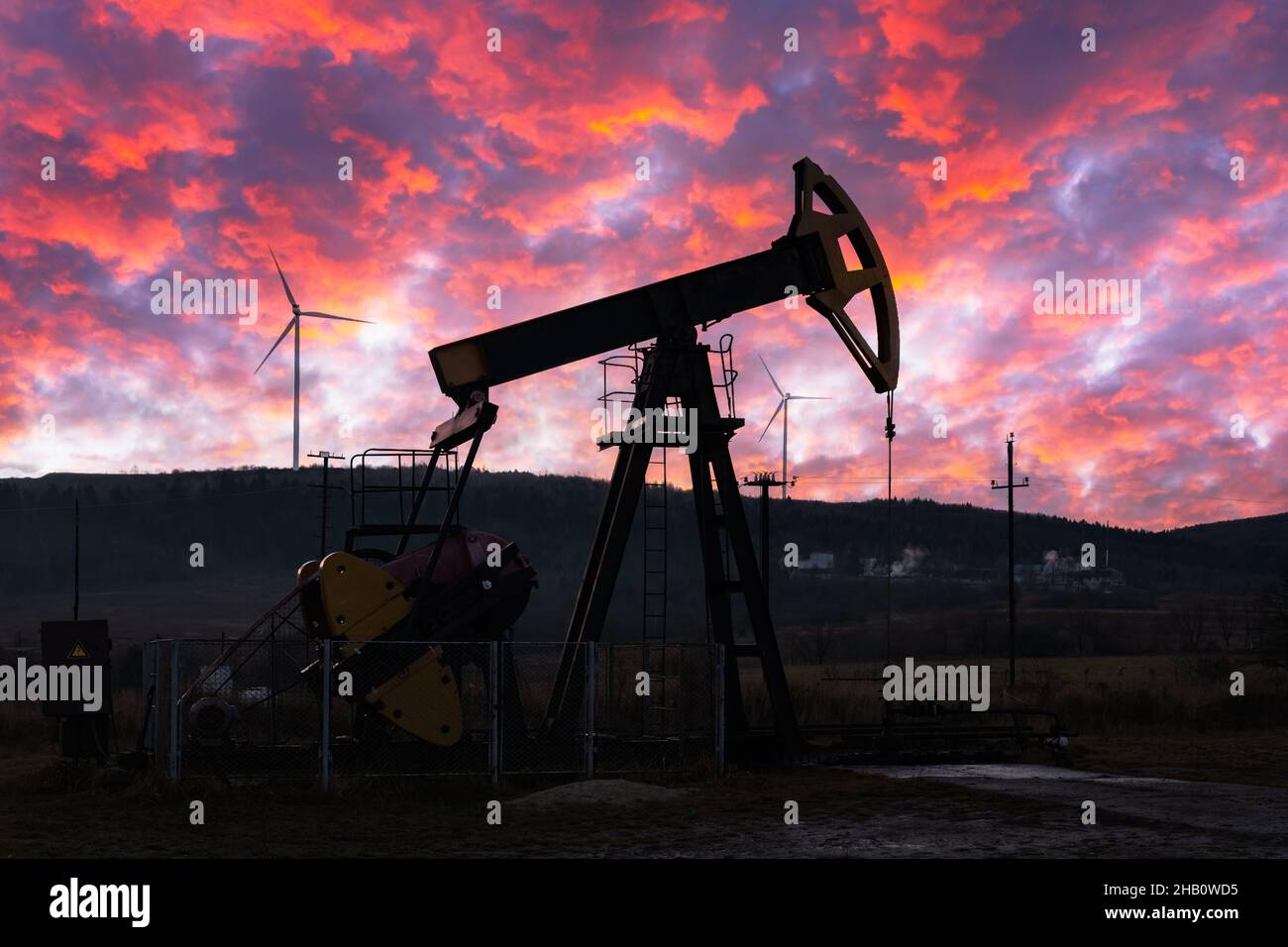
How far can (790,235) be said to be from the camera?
16547mm

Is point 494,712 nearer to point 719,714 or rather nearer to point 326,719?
point 326,719

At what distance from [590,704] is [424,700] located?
1.81m

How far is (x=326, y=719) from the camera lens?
12969mm

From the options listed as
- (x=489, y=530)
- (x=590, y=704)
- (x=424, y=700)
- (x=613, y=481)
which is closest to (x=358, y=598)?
(x=424, y=700)

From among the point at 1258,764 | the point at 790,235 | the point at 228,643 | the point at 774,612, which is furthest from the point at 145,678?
the point at 774,612

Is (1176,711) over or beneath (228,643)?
beneath

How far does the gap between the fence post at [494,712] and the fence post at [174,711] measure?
3.21 meters

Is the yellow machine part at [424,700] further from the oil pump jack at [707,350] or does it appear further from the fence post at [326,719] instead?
the oil pump jack at [707,350]

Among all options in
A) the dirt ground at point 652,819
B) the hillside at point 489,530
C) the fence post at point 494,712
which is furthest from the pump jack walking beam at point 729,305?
the hillside at point 489,530

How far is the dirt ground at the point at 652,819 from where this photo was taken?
10492 mm

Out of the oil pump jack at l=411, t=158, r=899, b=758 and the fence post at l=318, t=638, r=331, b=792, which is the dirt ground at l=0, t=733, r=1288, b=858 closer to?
the fence post at l=318, t=638, r=331, b=792

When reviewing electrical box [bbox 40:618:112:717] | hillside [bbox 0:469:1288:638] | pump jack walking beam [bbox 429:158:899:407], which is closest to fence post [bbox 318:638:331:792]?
pump jack walking beam [bbox 429:158:899:407]

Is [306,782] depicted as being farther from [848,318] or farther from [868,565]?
[868,565]

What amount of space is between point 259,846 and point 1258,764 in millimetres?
14907
